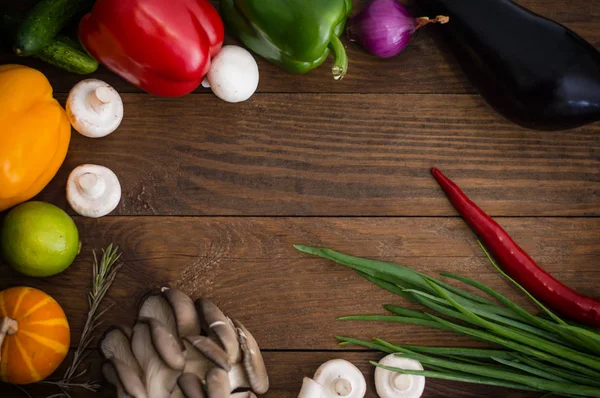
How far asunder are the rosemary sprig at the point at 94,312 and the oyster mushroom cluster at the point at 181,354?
94mm

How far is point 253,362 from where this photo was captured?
112 centimetres

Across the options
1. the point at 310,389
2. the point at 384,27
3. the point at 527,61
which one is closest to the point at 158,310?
the point at 310,389

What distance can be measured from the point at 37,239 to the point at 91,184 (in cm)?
13

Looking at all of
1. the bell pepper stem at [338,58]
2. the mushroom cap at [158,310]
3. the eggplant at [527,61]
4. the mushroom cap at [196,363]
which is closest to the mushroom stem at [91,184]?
the mushroom cap at [158,310]

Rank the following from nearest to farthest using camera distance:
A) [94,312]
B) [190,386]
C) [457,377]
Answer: [190,386]
[457,377]
[94,312]

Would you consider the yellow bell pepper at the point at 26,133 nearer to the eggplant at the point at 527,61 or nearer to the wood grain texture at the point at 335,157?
the wood grain texture at the point at 335,157

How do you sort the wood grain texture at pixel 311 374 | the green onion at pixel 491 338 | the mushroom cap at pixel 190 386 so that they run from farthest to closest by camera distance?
the wood grain texture at pixel 311 374 → the green onion at pixel 491 338 → the mushroom cap at pixel 190 386

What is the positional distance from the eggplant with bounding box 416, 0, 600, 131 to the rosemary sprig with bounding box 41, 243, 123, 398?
75cm

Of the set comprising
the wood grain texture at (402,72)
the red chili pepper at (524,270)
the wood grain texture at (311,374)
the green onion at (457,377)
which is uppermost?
the wood grain texture at (402,72)

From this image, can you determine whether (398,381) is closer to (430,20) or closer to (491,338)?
(491,338)

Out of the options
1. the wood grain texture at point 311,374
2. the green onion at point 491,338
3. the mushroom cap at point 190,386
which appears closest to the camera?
the mushroom cap at point 190,386

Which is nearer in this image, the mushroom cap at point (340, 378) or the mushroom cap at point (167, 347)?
the mushroom cap at point (167, 347)

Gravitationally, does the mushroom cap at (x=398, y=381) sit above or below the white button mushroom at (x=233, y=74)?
below

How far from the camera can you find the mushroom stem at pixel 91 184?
1178 millimetres
